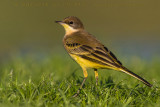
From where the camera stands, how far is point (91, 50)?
9219 mm

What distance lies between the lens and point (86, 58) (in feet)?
29.8

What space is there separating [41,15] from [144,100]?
19.0 metres

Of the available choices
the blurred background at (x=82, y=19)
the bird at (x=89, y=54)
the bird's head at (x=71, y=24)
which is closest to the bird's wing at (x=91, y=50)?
the bird at (x=89, y=54)

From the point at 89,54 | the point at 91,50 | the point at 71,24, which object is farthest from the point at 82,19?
the point at 89,54

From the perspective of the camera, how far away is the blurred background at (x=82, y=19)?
787 inches

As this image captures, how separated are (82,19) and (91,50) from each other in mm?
16068

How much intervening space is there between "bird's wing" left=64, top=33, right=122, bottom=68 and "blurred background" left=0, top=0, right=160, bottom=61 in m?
7.87

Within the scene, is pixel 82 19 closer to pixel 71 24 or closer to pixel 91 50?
pixel 71 24

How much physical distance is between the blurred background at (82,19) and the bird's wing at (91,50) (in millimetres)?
7873

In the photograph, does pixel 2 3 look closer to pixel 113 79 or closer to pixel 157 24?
pixel 157 24

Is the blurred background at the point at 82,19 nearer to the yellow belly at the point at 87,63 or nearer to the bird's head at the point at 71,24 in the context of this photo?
the bird's head at the point at 71,24

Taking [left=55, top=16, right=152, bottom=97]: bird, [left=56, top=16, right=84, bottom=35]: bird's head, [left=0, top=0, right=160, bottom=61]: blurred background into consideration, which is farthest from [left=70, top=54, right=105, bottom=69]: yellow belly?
[left=0, top=0, right=160, bottom=61]: blurred background

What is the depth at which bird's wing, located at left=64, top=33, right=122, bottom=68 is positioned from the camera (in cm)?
882

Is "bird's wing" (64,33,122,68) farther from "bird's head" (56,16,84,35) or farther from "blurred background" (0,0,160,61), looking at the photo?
"blurred background" (0,0,160,61)
